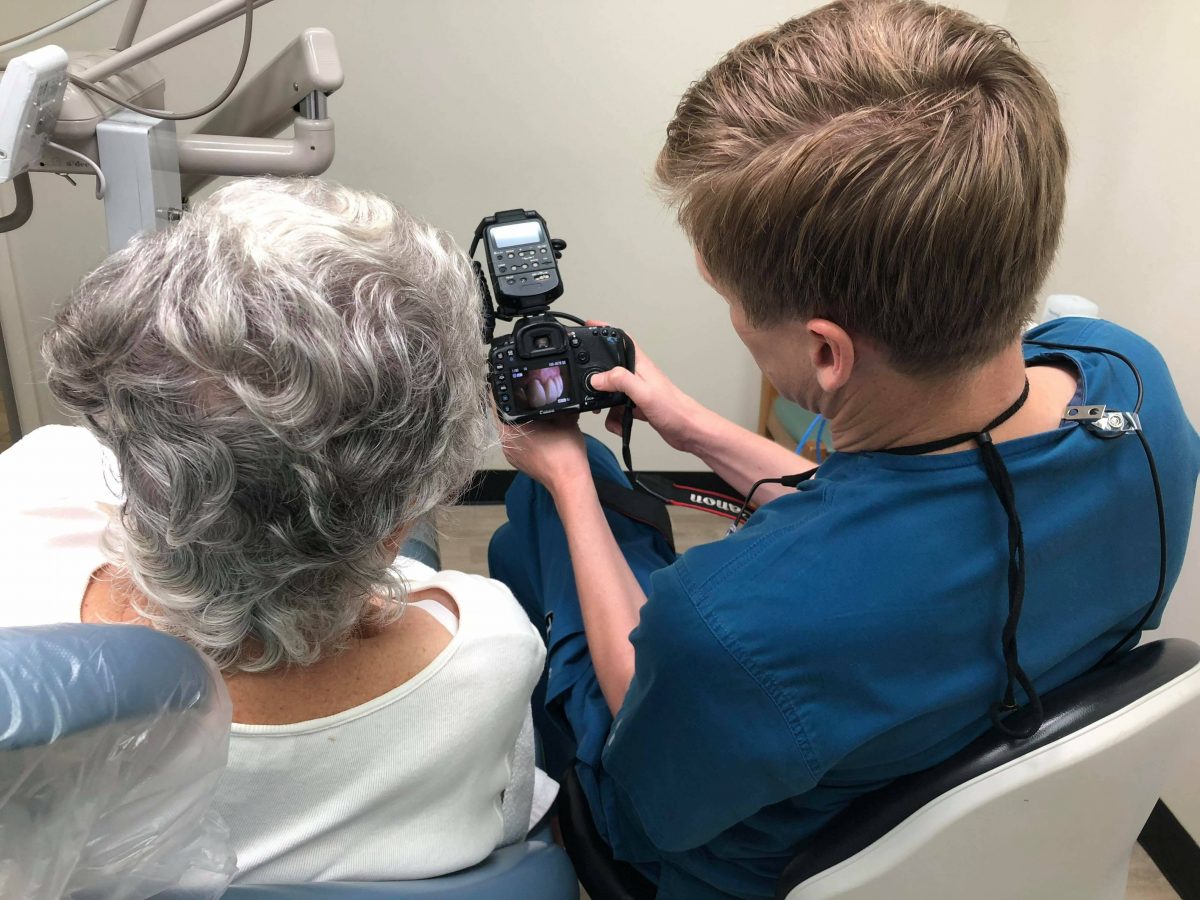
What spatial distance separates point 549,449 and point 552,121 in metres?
1.31

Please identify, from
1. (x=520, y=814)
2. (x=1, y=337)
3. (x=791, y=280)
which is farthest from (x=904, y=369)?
(x=1, y=337)

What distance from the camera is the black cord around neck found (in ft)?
2.13

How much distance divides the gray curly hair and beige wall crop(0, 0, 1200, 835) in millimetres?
1361

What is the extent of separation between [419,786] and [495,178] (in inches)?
66.9

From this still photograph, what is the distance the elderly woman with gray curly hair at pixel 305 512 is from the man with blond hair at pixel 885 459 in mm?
166

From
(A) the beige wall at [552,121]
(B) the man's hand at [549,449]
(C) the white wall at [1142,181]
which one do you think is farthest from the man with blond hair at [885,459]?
(A) the beige wall at [552,121]

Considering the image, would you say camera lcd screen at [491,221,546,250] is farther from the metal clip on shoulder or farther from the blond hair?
the metal clip on shoulder

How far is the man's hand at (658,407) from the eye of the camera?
3.58 ft

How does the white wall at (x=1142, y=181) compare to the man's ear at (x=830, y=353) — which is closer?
the man's ear at (x=830, y=353)

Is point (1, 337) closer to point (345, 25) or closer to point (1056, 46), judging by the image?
point (345, 25)

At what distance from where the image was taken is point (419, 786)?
2.25ft

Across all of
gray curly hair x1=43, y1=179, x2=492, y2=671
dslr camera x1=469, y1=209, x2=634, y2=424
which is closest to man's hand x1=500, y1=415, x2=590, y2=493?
dslr camera x1=469, y1=209, x2=634, y2=424

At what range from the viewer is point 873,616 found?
638 mm

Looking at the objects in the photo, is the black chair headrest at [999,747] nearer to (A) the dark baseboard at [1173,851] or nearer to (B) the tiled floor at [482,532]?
(A) the dark baseboard at [1173,851]
